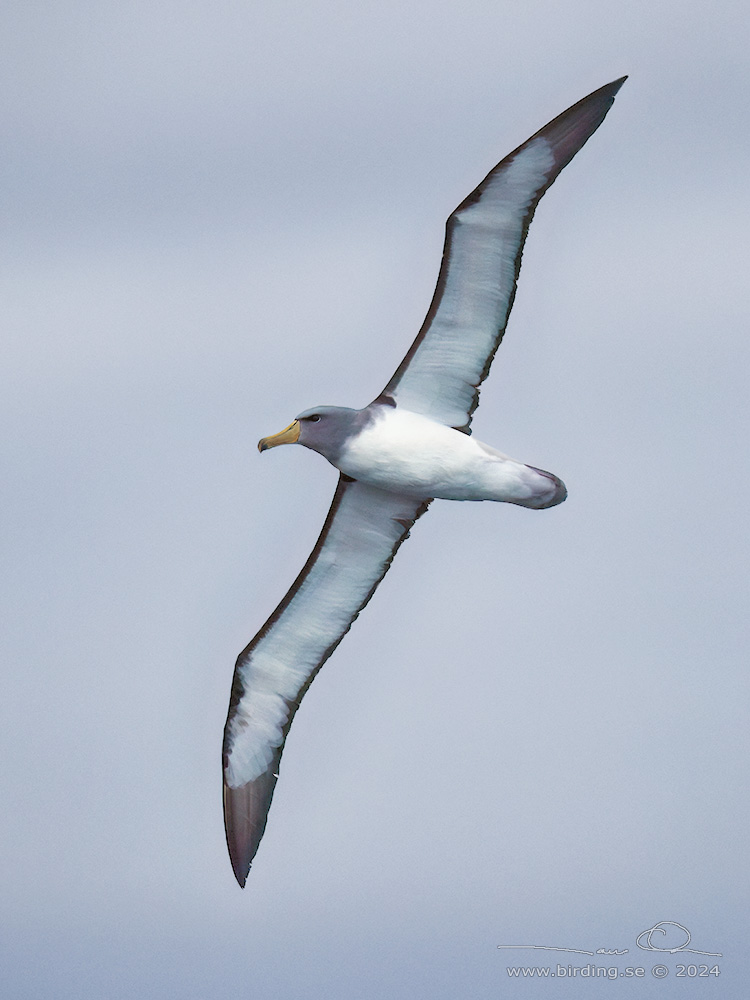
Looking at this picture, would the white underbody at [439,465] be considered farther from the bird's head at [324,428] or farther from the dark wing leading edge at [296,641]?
the dark wing leading edge at [296,641]

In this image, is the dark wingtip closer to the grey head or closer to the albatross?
the albatross

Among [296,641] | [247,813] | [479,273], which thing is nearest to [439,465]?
[479,273]

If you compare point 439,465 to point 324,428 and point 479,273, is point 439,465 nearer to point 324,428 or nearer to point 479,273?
point 324,428

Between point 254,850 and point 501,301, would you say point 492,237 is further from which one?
point 254,850

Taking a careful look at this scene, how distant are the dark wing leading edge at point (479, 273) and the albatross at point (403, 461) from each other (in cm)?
1

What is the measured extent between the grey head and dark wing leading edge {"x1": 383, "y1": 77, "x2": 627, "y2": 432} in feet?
2.69

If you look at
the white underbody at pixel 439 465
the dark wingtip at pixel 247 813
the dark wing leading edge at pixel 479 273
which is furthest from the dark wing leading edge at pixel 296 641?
the dark wing leading edge at pixel 479 273

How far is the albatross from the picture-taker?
53.9ft

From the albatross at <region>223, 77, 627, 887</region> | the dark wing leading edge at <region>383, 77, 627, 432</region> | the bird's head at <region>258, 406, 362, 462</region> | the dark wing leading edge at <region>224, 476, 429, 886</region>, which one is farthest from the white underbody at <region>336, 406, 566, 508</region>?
the dark wing leading edge at <region>224, 476, 429, 886</region>

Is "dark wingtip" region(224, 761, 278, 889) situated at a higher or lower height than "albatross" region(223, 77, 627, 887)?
lower

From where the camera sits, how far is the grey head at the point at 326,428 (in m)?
16.9

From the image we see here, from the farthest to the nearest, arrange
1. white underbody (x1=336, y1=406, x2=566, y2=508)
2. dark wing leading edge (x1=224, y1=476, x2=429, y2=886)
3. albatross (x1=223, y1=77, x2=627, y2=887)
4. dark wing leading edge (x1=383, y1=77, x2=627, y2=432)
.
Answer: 1. dark wing leading edge (x1=224, y1=476, x2=429, y2=886)
2. white underbody (x1=336, y1=406, x2=566, y2=508)
3. albatross (x1=223, y1=77, x2=627, y2=887)
4. dark wing leading edge (x1=383, y1=77, x2=627, y2=432)

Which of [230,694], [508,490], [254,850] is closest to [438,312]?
[508,490]

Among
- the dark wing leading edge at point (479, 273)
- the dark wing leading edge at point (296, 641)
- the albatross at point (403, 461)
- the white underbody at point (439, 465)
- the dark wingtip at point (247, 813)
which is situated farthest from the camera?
the dark wingtip at point (247, 813)
